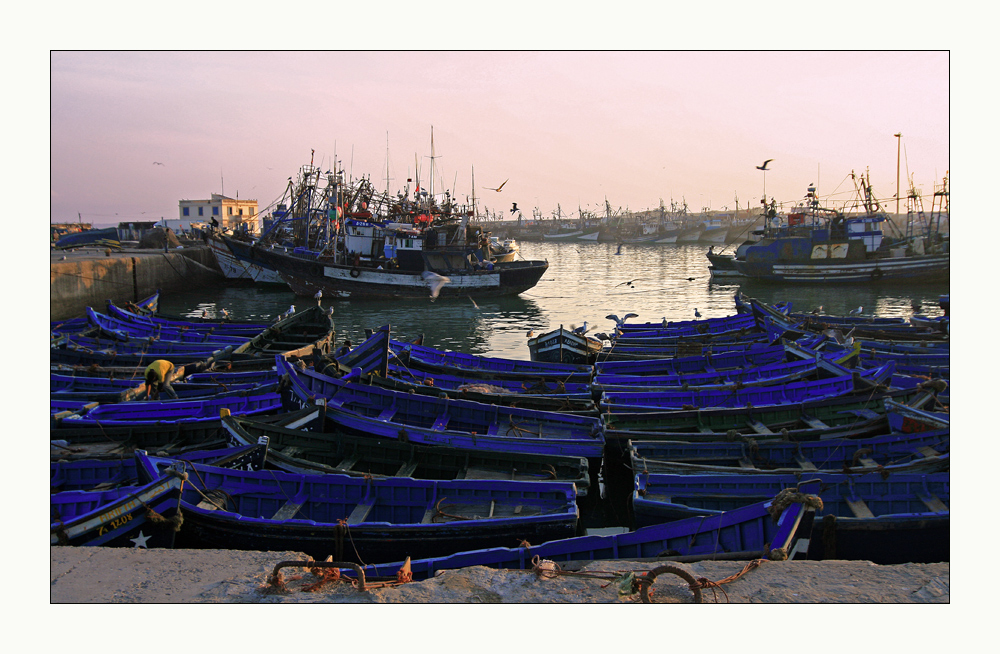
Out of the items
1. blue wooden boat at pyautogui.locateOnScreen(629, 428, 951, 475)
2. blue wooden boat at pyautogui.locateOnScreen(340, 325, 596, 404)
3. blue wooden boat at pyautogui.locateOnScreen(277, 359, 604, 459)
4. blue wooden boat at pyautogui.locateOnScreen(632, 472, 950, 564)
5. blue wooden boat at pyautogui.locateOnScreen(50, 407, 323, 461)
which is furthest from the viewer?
blue wooden boat at pyautogui.locateOnScreen(340, 325, 596, 404)

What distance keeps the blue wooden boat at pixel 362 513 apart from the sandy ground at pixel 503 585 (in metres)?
1.37

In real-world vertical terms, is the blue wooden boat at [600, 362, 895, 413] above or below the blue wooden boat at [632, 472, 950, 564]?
above

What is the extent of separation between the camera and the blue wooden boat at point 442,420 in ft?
33.1

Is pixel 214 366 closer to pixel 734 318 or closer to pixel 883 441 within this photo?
pixel 883 441

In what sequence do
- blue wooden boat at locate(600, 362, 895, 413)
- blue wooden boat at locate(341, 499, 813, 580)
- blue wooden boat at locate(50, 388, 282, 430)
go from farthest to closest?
blue wooden boat at locate(600, 362, 895, 413)
blue wooden boat at locate(50, 388, 282, 430)
blue wooden boat at locate(341, 499, 813, 580)

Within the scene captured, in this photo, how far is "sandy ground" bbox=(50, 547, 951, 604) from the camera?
17.1 ft

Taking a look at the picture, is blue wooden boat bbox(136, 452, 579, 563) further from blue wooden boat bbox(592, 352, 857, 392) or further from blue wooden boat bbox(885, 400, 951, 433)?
blue wooden boat bbox(592, 352, 857, 392)

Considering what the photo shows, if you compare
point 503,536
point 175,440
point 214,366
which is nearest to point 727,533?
point 503,536

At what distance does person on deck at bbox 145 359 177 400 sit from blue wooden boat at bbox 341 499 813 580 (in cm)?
815

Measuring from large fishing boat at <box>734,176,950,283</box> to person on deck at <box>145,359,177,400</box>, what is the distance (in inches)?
1630

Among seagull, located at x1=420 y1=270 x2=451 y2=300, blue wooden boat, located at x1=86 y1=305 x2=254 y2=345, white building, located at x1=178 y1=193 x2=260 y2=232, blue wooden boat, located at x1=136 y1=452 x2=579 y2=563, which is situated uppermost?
white building, located at x1=178 y1=193 x2=260 y2=232

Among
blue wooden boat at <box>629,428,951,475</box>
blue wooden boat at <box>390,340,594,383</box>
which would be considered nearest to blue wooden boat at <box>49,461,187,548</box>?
blue wooden boat at <box>629,428,951,475</box>

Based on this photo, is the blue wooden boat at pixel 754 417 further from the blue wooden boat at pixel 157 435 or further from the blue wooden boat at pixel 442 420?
the blue wooden boat at pixel 157 435

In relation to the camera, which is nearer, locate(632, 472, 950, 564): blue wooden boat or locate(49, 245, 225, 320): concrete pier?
locate(632, 472, 950, 564): blue wooden boat
